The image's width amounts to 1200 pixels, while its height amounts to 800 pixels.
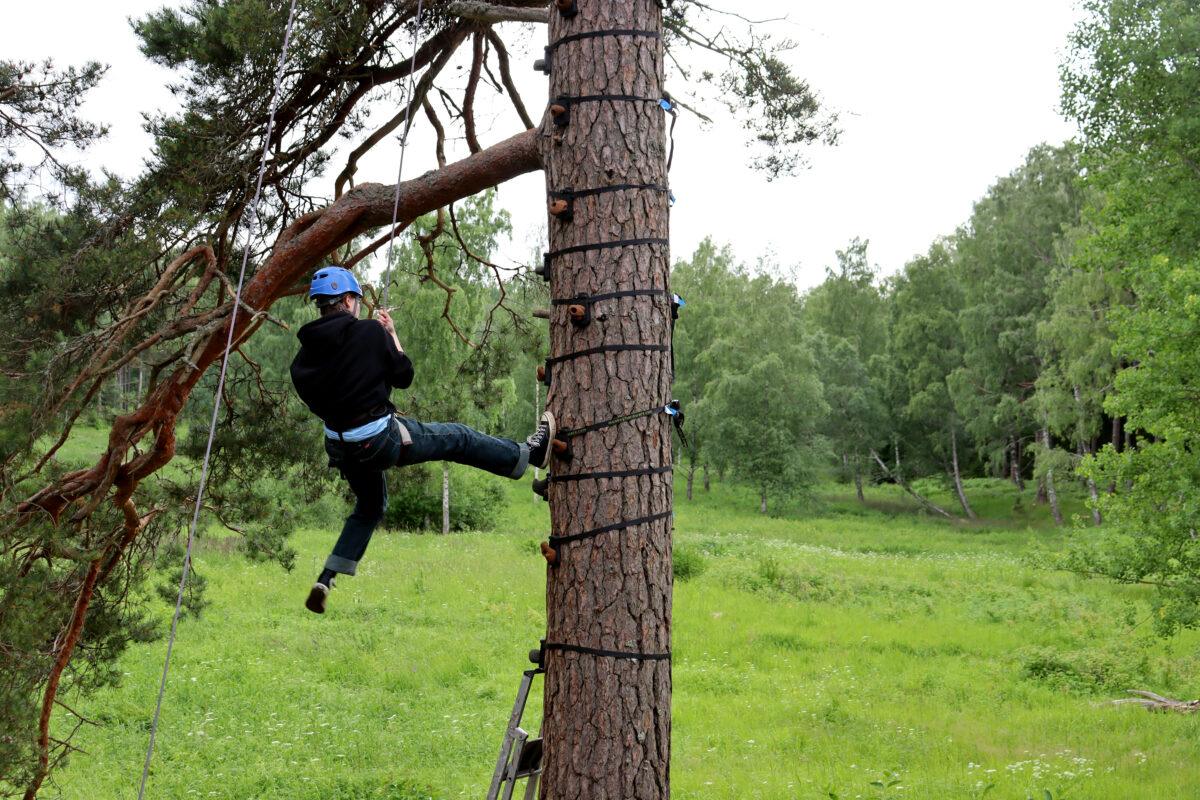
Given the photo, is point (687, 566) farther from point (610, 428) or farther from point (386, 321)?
point (610, 428)

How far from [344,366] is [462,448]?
670 millimetres

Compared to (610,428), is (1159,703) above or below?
below

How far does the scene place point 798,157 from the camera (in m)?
7.52

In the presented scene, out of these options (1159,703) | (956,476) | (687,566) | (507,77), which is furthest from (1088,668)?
(956,476)

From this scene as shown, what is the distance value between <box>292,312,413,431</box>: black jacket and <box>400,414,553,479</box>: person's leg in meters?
0.25

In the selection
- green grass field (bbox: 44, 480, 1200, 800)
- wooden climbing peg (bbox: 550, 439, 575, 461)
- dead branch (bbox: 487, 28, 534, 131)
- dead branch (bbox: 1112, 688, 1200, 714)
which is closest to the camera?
wooden climbing peg (bbox: 550, 439, 575, 461)

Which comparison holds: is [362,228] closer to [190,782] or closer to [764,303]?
[190,782]

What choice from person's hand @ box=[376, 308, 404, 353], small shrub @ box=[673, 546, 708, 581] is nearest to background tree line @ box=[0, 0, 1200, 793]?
person's hand @ box=[376, 308, 404, 353]

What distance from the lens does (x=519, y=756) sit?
3670 mm

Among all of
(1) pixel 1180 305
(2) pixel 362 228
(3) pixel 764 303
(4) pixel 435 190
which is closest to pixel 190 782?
(2) pixel 362 228

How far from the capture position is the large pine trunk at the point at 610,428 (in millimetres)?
3496

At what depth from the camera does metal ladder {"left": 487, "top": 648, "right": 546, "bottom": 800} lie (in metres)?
3.66

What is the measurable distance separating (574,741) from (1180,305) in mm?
8545

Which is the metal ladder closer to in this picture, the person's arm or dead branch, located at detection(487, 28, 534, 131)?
the person's arm
